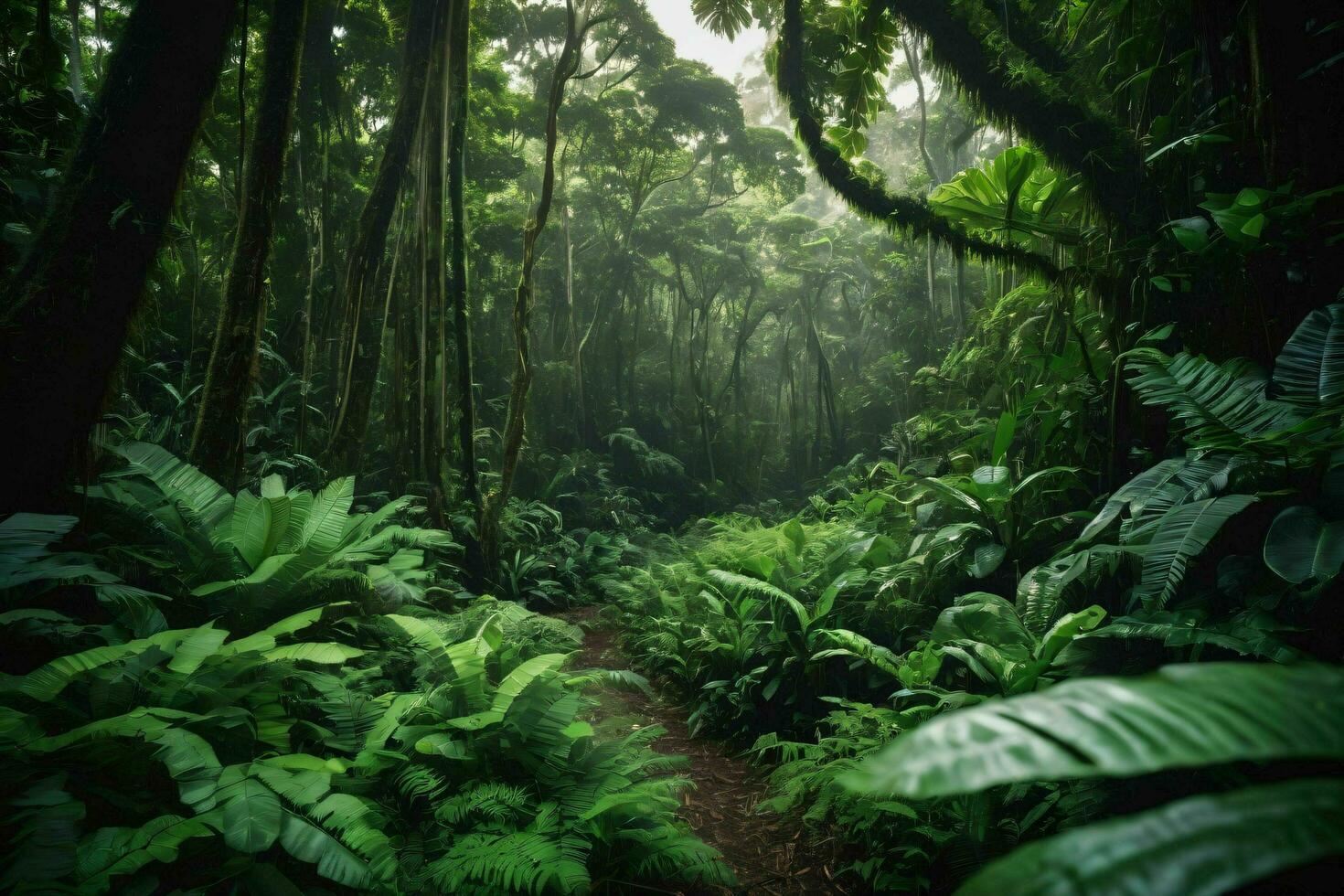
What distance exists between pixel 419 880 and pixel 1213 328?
14.5ft

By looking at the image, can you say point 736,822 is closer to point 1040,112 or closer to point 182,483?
point 182,483

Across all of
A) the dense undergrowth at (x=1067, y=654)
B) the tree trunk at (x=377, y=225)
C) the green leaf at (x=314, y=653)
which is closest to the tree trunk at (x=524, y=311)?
the tree trunk at (x=377, y=225)

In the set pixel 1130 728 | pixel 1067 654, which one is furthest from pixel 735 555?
pixel 1130 728

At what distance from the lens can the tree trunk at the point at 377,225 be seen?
5.57 m

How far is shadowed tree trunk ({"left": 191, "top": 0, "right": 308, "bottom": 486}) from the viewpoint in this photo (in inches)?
140

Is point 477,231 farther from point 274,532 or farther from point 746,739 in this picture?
point 746,739

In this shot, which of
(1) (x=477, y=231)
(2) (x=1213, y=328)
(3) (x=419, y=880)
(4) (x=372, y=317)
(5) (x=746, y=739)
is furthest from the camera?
(1) (x=477, y=231)

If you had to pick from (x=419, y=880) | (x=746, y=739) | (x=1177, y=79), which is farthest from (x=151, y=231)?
(x=1177, y=79)

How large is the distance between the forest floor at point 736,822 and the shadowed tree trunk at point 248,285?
2700mm

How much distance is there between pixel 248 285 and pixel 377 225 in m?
2.34

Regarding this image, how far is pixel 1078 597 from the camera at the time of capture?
3268 millimetres

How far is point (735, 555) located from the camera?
591 cm

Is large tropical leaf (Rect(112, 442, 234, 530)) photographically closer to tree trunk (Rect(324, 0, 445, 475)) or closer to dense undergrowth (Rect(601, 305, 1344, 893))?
tree trunk (Rect(324, 0, 445, 475))

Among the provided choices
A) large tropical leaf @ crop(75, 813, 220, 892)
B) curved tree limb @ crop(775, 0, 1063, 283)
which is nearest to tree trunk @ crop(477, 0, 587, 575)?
curved tree limb @ crop(775, 0, 1063, 283)
